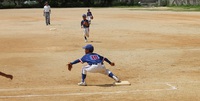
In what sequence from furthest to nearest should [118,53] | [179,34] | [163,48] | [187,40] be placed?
[179,34] → [187,40] → [163,48] → [118,53]

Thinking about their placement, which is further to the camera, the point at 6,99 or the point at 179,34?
the point at 179,34

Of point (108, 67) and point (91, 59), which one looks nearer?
point (91, 59)

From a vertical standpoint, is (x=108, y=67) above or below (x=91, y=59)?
below

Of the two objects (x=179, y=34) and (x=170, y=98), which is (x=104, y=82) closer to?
(x=170, y=98)

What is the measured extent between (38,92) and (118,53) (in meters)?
9.15

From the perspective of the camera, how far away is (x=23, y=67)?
1680 cm

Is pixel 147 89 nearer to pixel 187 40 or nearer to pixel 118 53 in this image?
pixel 118 53

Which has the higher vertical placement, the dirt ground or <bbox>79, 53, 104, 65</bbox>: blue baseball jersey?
<bbox>79, 53, 104, 65</bbox>: blue baseball jersey

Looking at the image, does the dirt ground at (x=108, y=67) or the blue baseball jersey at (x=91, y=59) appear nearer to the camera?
the dirt ground at (x=108, y=67)

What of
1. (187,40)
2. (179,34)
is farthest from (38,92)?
(179,34)

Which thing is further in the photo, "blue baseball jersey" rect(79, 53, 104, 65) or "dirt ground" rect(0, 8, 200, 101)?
"blue baseball jersey" rect(79, 53, 104, 65)

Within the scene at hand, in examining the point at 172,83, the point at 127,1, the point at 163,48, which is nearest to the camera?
the point at 172,83

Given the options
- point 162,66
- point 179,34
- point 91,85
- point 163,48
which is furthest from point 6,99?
point 179,34

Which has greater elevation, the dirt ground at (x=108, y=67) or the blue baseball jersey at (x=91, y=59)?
the blue baseball jersey at (x=91, y=59)
